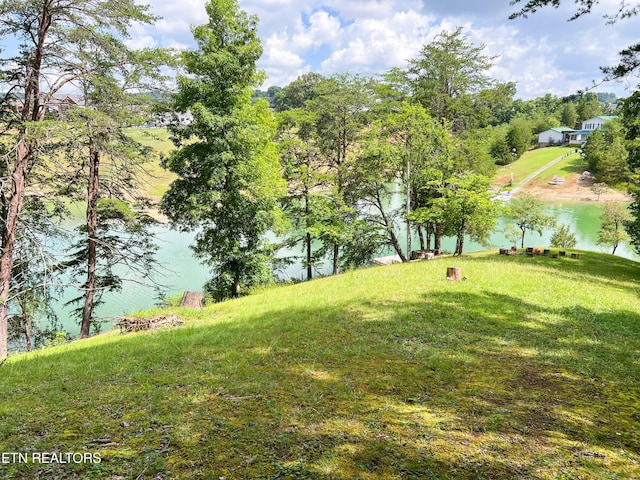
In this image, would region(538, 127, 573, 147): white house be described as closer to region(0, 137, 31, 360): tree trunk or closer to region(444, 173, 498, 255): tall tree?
region(444, 173, 498, 255): tall tree

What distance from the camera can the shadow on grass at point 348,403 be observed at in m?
3.86

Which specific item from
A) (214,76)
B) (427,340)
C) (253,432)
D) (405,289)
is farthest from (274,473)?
(214,76)

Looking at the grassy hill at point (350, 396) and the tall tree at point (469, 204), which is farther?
the tall tree at point (469, 204)

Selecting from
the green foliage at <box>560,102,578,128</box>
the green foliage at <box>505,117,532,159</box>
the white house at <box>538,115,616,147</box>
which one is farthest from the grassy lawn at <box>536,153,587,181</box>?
the green foliage at <box>560,102,578,128</box>

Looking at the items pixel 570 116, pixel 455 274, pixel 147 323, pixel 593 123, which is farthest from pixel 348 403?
pixel 570 116

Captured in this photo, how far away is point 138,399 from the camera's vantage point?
539 cm

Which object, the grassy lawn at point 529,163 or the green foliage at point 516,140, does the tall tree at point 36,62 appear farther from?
the green foliage at point 516,140

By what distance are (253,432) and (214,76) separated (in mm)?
14872

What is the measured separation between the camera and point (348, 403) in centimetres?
516

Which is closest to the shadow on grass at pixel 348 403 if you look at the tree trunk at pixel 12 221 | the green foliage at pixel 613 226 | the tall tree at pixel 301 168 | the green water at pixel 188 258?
the tree trunk at pixel 12 221

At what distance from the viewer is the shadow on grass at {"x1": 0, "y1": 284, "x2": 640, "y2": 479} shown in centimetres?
386

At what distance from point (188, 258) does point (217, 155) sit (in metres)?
21.5

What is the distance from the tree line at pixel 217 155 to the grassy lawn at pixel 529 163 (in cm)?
5100

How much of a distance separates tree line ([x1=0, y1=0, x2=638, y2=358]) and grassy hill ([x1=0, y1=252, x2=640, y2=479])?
4.57 m
